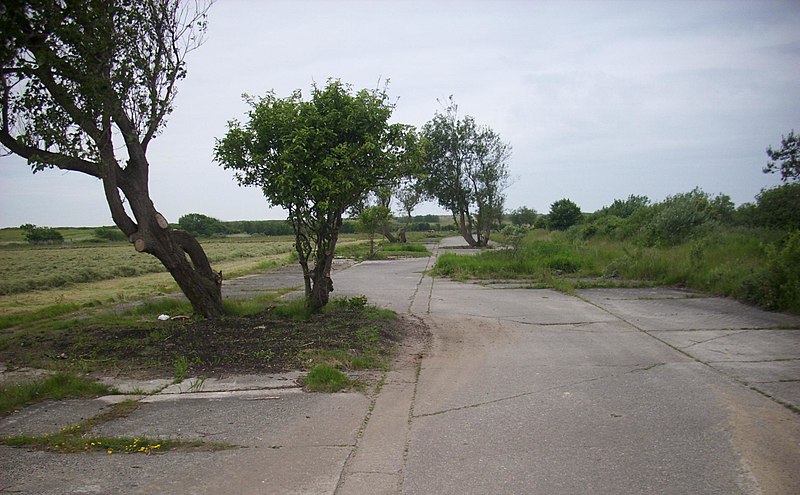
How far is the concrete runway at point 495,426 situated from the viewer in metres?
3.71

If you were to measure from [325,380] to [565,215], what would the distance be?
1913 inches

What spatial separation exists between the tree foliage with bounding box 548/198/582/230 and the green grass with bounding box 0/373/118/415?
49.0 meters

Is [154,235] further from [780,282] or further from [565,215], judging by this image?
[565,215]

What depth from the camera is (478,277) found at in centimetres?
1719

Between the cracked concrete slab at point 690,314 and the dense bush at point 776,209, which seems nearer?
the cracked concrete slab at point 690,314

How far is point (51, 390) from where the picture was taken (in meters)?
5.64

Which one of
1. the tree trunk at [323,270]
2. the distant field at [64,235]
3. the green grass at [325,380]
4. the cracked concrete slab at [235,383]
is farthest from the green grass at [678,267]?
the distant field at [64,235]

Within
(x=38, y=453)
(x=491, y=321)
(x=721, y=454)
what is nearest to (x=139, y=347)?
(x=38, y=453)

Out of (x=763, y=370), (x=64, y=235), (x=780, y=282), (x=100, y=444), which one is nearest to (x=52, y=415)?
(x=100, y=444)

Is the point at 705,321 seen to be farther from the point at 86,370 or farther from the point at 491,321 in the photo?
the point at 86,370

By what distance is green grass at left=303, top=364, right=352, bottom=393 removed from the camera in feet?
18.9

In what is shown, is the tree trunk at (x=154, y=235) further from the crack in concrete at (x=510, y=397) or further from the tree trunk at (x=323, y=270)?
the crack in concrete at (x=510, y=397)

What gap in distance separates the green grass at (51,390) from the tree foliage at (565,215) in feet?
161

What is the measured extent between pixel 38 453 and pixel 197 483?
1499mm
